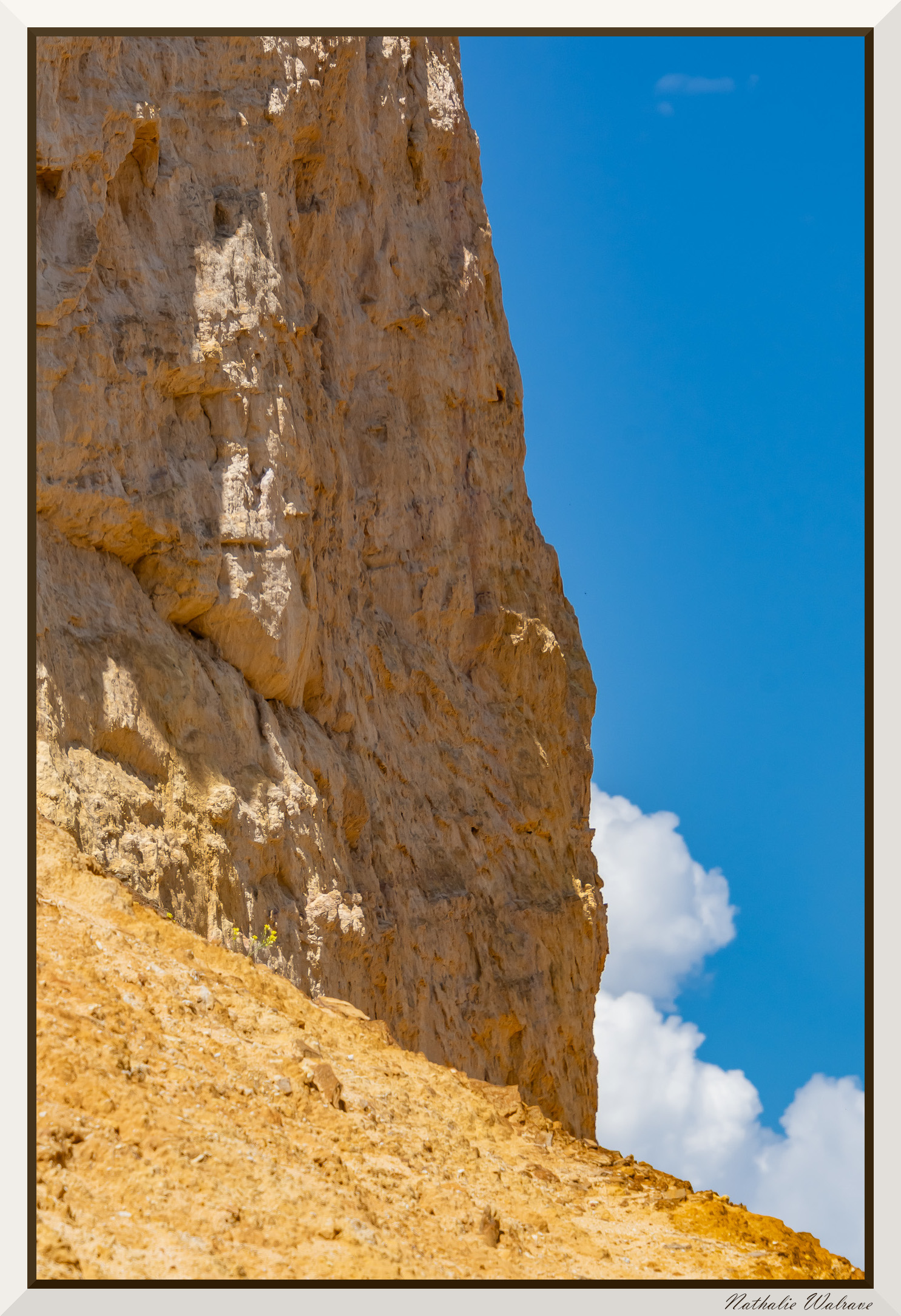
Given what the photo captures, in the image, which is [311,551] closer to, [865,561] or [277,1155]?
[865,561]

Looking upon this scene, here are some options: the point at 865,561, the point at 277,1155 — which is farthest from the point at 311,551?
the point at 277,1155

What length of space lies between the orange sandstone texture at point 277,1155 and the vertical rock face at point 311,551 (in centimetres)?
139

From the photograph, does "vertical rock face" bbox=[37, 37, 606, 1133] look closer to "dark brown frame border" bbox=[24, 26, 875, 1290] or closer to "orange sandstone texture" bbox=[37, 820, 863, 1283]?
"orange sandstone texture" bbox=[37, 820, 863, 1283]

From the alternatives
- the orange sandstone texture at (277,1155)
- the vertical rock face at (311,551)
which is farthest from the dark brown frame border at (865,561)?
the vertical rock face at (311,551)

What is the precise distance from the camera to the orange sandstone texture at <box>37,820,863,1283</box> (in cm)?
622

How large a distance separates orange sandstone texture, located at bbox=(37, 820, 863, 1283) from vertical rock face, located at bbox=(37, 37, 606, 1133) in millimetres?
1389

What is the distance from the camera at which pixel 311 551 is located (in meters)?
13.9

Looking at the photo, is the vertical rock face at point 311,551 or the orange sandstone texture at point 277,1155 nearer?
the orange sandstone texture at point 277,1155

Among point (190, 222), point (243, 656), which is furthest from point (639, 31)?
point (243, 656)

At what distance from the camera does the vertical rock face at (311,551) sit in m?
10.2

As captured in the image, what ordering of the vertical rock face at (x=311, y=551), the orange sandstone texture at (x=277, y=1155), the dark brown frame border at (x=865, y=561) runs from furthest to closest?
the vertical rock face at (x=311, y=551)
the dark brown frame border at (x=865, y=561)
the orange sandstone texture at (x=277, y=1155)

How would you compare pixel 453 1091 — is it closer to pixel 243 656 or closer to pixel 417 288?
pixel 243 656

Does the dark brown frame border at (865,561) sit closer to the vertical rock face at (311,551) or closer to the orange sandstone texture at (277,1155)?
the orange sandstone texture at (277,1155)

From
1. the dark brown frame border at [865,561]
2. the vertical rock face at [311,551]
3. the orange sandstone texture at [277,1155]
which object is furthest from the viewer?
the vertical rock face at [311,551]
